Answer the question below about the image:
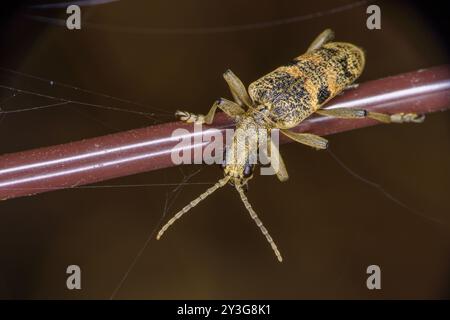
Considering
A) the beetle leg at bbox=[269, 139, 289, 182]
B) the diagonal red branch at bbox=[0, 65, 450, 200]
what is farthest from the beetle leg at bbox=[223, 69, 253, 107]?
the diagonal red branch at bbox=[0, 65, 450, 200]

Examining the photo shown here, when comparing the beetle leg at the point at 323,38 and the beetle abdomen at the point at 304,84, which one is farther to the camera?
the beetle leg at the point at 323,38

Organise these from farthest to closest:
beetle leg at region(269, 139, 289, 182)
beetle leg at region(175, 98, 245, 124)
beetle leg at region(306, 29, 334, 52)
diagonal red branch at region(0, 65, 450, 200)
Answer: beetle leg at region(306, 29, 334, 52), beetle leg at region(269, 139, 289, 182), beetle leg at region(175, 98, 245, 124), diagonal red branch at region(0, 65, 450, 200)

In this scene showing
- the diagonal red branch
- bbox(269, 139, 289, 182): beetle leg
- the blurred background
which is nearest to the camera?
the diagonal red branch

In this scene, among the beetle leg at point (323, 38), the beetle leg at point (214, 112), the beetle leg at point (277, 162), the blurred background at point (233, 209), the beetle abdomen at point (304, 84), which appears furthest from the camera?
the blurred background at point (233, 209)

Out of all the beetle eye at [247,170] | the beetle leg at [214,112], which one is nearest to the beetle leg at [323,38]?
the beetle leg at [214,112]

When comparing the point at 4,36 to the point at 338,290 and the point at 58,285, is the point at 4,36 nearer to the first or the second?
the point at 58,285

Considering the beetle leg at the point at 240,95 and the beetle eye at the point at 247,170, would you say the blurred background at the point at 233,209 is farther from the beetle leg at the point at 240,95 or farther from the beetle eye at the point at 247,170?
the beetle eye at the point at 247,170

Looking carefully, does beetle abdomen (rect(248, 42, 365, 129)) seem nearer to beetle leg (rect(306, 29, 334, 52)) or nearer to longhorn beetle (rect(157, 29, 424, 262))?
longhorn beetle (rect(157, 29, 424, 262))
